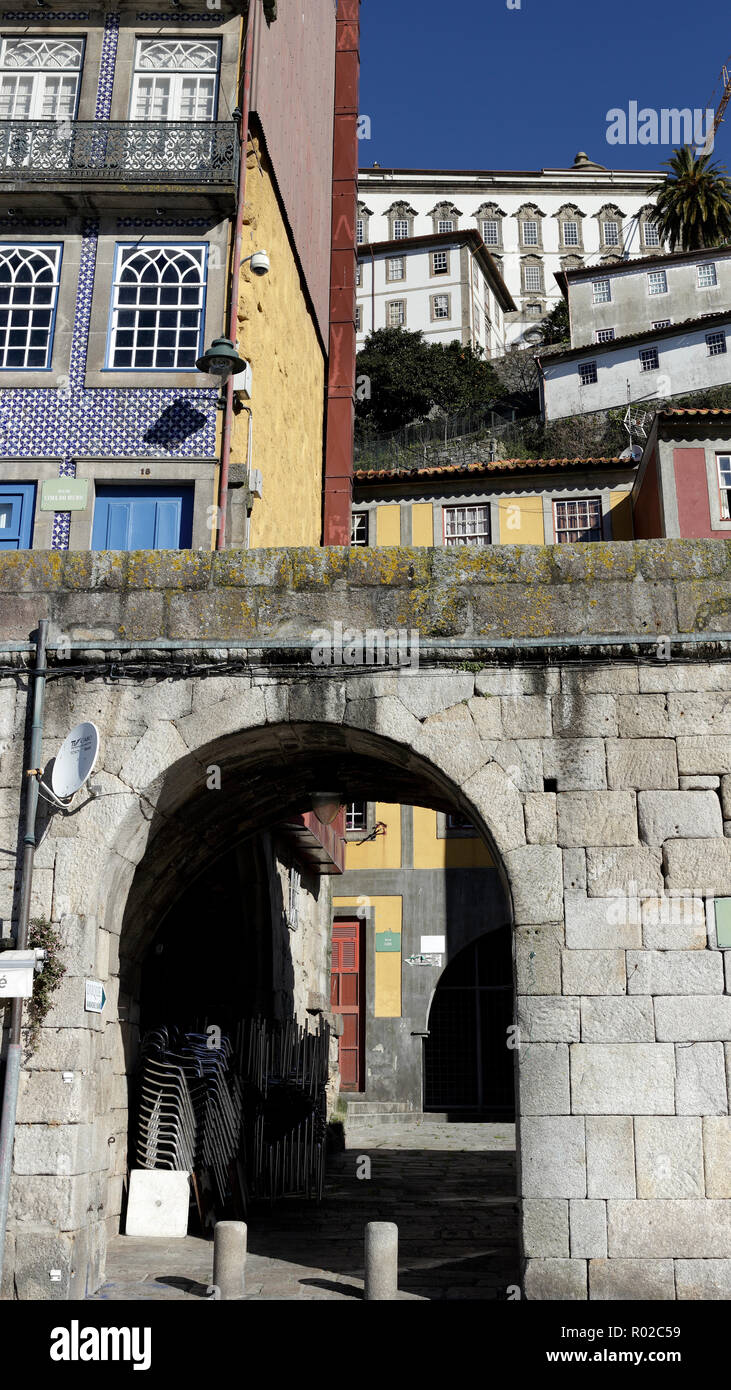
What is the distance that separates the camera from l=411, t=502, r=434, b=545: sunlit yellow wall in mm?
24828

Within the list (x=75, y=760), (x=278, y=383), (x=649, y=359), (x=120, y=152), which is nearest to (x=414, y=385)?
(x=649, y=359)

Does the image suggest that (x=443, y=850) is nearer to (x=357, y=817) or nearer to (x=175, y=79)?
(x=357, y=817)

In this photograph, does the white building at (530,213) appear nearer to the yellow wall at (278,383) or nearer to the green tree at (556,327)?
the green tree at (556,327)

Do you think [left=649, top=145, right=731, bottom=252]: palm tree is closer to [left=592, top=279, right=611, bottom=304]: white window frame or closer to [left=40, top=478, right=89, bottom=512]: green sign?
[left=592, top=279, right=611, bottom=304]: white window frame

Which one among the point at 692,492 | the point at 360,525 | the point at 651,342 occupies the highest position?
the point at 651,342

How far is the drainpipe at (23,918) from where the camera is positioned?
21.4 ft

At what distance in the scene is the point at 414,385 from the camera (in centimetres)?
4091

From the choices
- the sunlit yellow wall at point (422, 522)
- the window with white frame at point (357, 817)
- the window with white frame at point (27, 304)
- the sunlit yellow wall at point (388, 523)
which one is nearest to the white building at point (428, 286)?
the sunlit yellow wall at point (388, 523)

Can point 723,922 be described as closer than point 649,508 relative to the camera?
Yes

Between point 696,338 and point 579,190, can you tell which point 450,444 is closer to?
point 696,338

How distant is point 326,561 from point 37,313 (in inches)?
334

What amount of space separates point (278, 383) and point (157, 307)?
200cm

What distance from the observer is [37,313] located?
1431 centimetres

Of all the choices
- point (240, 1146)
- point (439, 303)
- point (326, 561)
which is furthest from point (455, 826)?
point (439, 303)
